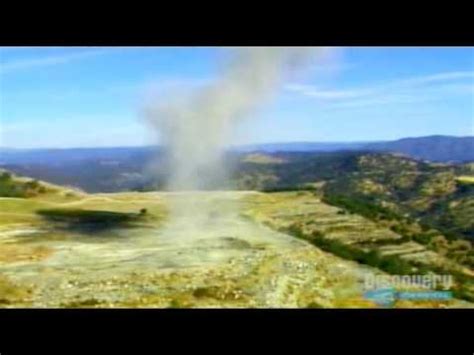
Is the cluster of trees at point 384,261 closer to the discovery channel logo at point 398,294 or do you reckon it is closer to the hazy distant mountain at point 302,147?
the discovery channel logo at point 398,294

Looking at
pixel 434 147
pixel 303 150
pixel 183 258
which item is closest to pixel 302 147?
pixel 303 150

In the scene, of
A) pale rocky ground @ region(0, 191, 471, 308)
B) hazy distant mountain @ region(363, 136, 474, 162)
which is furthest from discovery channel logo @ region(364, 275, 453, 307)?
hazy distant mountain @ region(363, 136, 474, 162)

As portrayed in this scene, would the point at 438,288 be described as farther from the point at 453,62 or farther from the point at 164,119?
the point at 164,119

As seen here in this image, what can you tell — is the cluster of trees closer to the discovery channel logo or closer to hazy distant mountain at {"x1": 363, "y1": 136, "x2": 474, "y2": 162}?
the discovery channel logo

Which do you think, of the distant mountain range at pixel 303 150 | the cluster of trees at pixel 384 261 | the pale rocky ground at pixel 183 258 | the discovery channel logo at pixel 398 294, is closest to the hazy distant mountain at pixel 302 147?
the distant mountain range at pixel 303 150

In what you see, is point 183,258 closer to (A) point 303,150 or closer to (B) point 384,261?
(A) point 303,150
